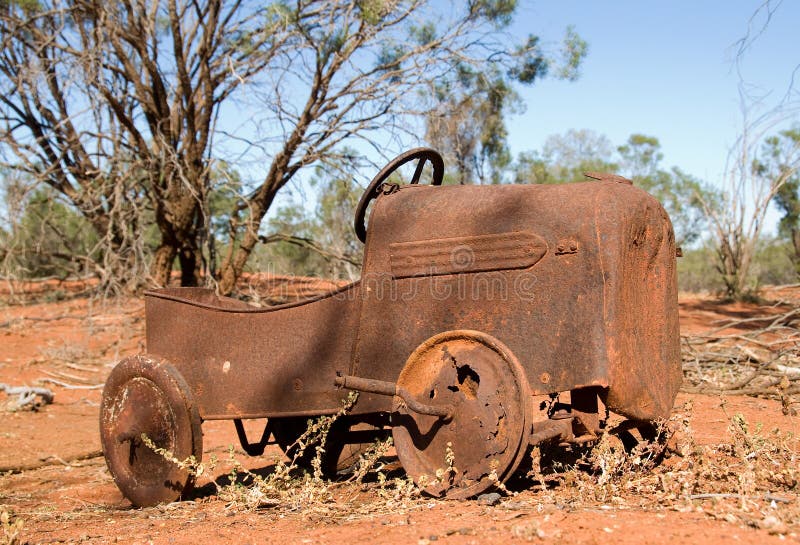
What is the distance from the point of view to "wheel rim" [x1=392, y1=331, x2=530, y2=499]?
2869 millimetres

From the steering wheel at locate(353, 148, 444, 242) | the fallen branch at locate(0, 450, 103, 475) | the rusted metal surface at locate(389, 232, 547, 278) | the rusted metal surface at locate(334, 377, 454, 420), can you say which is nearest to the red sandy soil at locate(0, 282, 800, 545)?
the fallen branch at locate(0, 450, 103, 475)

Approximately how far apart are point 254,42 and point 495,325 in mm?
8192

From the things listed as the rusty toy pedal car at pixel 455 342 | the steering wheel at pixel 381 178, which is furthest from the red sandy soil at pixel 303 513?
the steering wheel at pixel 381 178

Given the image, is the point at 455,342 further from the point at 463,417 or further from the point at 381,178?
the point at 381,178

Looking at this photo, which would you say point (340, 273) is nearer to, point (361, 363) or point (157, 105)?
point (157, 105)

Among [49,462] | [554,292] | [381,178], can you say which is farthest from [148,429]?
[554,292]

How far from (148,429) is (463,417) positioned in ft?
6.15

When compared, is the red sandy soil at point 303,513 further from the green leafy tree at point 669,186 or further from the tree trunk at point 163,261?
the green leafy tree at point 669,186

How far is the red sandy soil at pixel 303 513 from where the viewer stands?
236 cm

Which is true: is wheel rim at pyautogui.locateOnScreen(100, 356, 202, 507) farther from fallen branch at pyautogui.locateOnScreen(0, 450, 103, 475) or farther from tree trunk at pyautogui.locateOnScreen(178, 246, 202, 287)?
tree trunk at pyautogui.locateOnScreen(178, 246, 202, 287)

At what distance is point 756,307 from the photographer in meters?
12.5

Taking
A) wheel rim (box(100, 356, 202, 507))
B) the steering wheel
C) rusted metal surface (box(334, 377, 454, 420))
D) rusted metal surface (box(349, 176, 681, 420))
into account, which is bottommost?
wheel rim (box(100, 356, 202, 507))

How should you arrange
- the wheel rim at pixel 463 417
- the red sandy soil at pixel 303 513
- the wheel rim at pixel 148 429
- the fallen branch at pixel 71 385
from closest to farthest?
the red sandy soil at pixel 303 513
the wheel rim at pixel 463 417
the wheel rim at pixel 148 429
the fallen branch at pixel 71 385

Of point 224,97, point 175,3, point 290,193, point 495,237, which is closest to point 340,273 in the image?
point 290,193
